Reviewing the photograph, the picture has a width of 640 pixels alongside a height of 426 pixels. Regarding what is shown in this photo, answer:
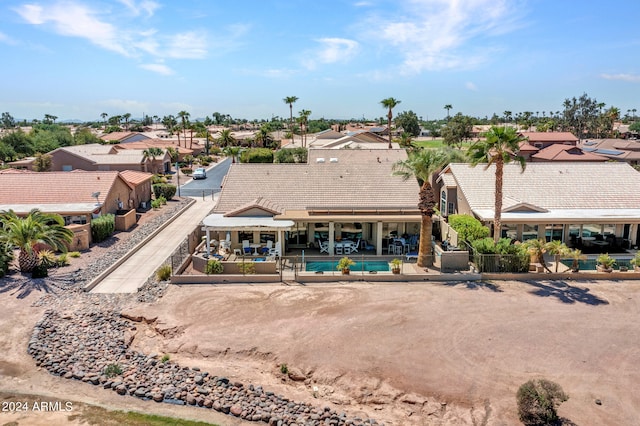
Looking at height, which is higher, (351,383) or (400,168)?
(400,168)

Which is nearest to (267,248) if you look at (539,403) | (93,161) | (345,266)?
(345,266)

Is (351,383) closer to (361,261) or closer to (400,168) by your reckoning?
(361,261)

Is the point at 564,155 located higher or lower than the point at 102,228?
higher

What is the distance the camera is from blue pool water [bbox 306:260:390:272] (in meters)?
27.3

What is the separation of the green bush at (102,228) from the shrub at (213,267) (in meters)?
11.8

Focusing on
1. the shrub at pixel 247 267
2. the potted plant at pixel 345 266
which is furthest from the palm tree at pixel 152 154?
the potted plant at pixel 345 266

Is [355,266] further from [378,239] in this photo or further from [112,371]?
[112,371]

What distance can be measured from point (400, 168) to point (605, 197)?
14796 mm

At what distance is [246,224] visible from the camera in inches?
1134

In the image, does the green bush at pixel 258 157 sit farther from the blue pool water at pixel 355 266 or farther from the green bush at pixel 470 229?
the blue pool water at pixel 355 266

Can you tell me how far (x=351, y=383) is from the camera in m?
16.7

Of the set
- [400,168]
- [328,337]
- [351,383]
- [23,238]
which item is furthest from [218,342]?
[400,168]

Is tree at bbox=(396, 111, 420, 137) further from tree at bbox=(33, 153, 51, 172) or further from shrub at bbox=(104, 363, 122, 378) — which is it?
shrub at bbox=(104, 363, 122, 378)

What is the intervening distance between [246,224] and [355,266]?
7.17m
